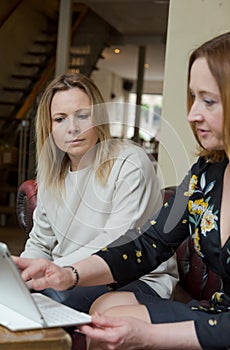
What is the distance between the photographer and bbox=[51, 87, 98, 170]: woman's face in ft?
6.12

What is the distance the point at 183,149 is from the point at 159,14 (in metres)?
4.50

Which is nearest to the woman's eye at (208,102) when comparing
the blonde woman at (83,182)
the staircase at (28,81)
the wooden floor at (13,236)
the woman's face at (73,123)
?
the blonde woman at (83,182)

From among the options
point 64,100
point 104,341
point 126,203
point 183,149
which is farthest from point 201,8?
point 104,341

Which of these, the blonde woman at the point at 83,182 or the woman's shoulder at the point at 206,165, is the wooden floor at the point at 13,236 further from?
the woman's shoulder at the point at 206,165

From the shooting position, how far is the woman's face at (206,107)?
1184mm

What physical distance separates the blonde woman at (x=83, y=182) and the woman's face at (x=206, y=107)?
0.56 metres

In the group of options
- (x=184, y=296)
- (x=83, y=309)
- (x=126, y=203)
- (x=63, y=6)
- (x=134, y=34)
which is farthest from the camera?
(x=134, y=34)

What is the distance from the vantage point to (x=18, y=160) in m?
6.44

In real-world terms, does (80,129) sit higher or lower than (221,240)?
higher

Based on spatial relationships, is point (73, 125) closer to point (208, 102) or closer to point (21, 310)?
point (208, 102)

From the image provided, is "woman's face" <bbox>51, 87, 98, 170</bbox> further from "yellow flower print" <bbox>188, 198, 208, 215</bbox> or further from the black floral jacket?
"yellow flower print" <bbox>188, 198, 208, 215</bbox>

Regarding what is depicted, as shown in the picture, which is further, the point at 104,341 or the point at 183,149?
the point at 183,149

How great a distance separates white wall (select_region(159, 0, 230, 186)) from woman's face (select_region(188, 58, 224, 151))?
4.92 feet

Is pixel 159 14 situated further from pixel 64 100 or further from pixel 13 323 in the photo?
pixel 13 323
